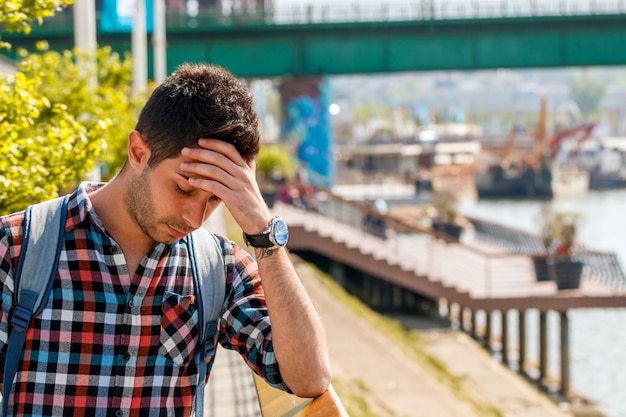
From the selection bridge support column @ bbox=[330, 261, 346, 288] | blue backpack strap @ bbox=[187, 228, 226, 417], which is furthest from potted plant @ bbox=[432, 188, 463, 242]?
blue backpack strap @ bbox=[187, 228, 226, 417]

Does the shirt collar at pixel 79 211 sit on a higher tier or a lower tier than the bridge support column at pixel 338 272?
higher

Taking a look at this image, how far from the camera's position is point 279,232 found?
2.98m

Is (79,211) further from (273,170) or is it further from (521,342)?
(273,170)

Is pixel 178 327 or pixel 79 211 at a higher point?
pixel 79 211

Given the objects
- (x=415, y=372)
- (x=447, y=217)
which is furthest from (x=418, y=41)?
(x=415, y=372)

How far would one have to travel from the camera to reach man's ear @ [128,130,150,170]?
9.49 feet

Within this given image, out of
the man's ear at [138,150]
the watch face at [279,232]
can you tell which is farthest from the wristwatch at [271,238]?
the man's ear at [138,150]

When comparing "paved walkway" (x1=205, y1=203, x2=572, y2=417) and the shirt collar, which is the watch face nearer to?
the shirt collar

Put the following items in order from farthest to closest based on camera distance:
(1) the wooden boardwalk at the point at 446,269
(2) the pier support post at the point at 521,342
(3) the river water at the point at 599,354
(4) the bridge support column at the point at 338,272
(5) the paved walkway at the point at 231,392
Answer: (4) the bridge support column at the point at 338,272, (2) the pier support post at the point at 521,342, (3) the river water at the point at 599,354, (1) the wooden boardwalk at the point at 446,269, (5) the paved walkway at the point at 231,392

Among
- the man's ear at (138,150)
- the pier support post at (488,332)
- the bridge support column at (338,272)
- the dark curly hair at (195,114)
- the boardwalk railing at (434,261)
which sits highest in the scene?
the dark curly hair at (195,114)

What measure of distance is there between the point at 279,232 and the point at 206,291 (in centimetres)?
24

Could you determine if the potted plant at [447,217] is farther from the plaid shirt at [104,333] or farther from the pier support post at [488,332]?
the plaid shirt at [104,333]

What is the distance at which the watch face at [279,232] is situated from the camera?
9.71 ft

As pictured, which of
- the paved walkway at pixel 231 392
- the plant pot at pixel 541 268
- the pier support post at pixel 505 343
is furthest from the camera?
the pier support post at pixel 505 343
